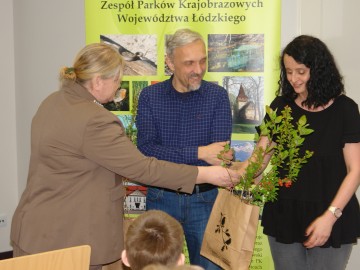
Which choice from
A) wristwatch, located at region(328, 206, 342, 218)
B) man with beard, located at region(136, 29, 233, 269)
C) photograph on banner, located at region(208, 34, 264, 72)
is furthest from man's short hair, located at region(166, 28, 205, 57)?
wristwatch, located at region(328, 206, 342, 218)

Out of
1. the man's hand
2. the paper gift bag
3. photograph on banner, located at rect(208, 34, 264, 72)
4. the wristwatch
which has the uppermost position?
photograph on banner, located at rect(208, 34, 264, 72)

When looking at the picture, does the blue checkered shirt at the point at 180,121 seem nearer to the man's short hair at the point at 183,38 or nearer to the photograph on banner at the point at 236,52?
the man's short hair at the point at 183,38

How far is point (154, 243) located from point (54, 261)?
1.66 ft

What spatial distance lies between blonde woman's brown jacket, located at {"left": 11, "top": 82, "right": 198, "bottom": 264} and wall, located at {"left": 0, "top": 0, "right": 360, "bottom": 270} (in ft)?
5.39

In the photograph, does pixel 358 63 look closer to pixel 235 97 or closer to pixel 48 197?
pixel 235 97

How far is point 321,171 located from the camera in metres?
2.43

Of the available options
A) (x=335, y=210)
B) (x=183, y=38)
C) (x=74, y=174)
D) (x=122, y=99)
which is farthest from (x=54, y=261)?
(x=122, y=99)

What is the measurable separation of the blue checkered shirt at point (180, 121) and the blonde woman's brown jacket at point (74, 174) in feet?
1.52

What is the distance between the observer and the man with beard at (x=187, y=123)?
284 centimetres

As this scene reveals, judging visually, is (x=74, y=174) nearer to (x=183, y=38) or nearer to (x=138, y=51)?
(x=183, y=38)

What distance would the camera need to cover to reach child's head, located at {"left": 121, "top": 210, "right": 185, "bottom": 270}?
1.67 meters

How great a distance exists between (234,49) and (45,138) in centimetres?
167

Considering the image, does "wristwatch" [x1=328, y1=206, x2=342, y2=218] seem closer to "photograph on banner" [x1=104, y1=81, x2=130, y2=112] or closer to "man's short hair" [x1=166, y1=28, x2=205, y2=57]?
"man's short hair" [x1=166, y1=28, x2=205, y2=57]

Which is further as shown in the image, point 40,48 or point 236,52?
point 40,48
